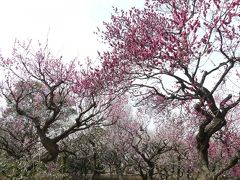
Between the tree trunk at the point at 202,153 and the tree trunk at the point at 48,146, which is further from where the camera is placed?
the tree trunk at the point at 48,146

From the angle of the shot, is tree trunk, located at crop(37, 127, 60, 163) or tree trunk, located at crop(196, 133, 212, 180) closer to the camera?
tree trunk, located at crop(196, 133, 212, 180)

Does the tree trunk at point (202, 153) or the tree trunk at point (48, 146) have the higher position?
the tree trunk at point (48, 146)

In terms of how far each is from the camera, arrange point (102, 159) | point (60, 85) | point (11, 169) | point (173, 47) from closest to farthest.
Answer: point (173, 47), point (11, 169), point (60, 85), point (102, 159)

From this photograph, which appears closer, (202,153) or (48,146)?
(202,153)

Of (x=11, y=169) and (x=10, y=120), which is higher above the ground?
(x=10, y=120)

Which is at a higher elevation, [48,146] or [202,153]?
[48,146]

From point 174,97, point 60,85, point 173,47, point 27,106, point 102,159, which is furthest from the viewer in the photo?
point 102,159

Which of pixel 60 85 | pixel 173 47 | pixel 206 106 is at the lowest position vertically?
pixel 206 106

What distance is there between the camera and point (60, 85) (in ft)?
50.3

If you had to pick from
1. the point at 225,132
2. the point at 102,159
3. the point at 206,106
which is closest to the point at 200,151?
the point at 206,106

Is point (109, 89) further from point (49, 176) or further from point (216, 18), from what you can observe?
point (49, 176)

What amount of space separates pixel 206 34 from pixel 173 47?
3.19 feet

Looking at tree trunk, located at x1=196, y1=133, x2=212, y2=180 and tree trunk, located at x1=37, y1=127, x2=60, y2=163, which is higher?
tree trunk, located at x1=37, y1=127, x2=60, y2=163

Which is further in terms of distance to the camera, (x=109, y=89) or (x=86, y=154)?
(x=86, y=154)
